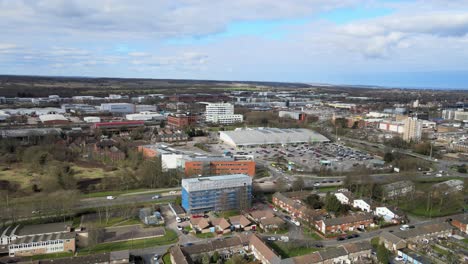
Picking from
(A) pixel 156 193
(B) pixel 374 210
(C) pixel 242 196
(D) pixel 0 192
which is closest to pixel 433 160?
(B) pixel 374 210

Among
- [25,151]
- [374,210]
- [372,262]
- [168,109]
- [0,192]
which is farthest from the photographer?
[168,109]

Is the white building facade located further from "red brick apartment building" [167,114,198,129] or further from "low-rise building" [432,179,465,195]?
"red brick apartment building" [167,114,198,129]

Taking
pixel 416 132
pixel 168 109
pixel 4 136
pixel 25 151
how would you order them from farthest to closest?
pixel 168 109
pixel 416 132
pixel 4 136
pixel 25 151

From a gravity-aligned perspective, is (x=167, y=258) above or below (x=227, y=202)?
below

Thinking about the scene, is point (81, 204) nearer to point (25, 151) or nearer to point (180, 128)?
point (25, 151)

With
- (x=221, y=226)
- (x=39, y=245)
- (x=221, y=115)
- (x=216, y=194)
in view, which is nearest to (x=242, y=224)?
(x=221, y=226)

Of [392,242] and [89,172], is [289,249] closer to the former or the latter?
[392,242]
